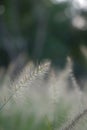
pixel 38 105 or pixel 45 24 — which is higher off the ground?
pixel 45 24

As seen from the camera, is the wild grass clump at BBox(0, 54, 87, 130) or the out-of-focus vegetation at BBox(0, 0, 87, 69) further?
the out-of-focus vegetation at BBox(0, 0, 87, 69)

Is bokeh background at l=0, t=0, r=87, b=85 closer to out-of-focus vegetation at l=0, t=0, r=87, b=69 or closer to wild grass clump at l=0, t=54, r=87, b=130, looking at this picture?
out-of-focus vegetation at l=0, t=0, r=87, b=69

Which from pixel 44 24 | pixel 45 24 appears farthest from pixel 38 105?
pixel 45 24

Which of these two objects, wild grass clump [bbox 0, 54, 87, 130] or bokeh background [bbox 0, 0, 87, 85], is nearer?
wild grass clump [bbox 0, 54, 87, 130]

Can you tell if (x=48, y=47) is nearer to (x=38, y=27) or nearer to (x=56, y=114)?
(x=38, y=27)

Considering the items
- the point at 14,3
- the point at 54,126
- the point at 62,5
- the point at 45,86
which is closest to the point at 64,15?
the point at 62,5

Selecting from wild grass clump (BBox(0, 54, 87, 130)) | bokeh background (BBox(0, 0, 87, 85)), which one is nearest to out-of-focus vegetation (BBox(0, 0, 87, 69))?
bokeh background (BBox(0, 0, 87, 85))

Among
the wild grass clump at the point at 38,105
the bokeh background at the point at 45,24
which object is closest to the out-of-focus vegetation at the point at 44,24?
the bokeh background at the point at 45,24

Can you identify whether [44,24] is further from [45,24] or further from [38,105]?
[38,105]
